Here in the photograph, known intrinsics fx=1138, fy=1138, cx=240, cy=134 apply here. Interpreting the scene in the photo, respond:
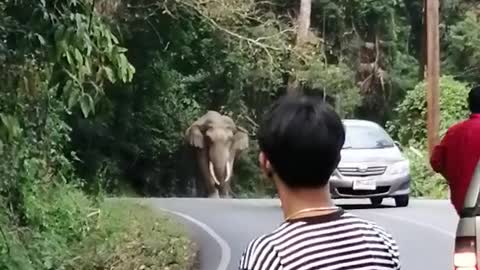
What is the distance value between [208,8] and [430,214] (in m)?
5.95

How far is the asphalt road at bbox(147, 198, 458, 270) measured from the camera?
1345 centimetres

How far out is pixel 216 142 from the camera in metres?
30.0

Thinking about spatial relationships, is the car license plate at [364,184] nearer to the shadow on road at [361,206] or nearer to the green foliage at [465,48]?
the shadow on road at [361,206]

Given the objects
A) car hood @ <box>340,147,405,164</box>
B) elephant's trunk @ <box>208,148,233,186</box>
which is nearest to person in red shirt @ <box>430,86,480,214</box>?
car hood @ <box>340,147,405,164</box>

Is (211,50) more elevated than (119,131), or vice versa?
(211,50)

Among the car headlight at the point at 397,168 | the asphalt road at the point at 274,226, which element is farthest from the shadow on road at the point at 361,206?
the car headlight at the point at 397,168

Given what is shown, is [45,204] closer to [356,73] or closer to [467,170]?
[467,170]

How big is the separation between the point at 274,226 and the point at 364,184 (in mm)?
3663

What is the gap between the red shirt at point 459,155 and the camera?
26.1 feet

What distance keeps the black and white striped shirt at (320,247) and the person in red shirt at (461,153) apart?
4.64 meters

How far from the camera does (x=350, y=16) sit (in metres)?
40.0

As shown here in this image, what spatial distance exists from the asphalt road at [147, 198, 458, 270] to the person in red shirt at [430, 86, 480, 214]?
4.38 m

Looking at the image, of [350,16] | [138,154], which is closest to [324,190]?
[138,154]

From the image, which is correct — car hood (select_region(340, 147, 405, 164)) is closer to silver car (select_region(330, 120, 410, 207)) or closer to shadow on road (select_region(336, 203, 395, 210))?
silver car (select_region(330, 120, 410, 207))
